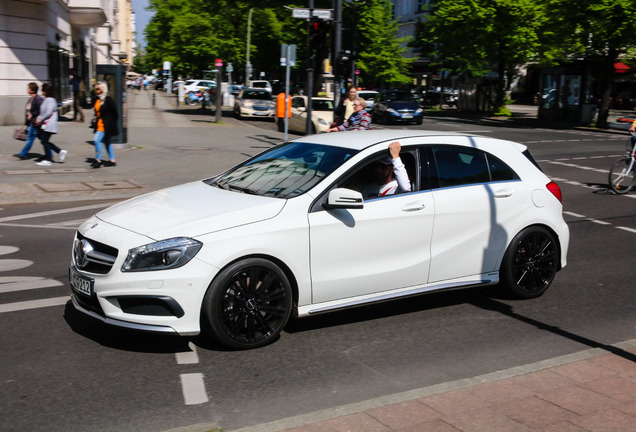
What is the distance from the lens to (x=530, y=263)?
6543mm

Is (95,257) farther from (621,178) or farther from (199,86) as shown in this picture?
(199,86)

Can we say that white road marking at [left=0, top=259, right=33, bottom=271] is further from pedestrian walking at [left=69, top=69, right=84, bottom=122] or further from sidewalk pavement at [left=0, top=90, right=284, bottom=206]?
pedestrian walking at [left=69, top=69, right=84, bottom=122]

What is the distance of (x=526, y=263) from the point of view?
6523 mm

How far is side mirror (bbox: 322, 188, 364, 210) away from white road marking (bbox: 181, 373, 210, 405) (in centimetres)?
155

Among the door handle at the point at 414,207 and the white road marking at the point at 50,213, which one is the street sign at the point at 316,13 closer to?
the white road marking at the point at 50,213

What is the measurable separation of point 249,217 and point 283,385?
1203 mm

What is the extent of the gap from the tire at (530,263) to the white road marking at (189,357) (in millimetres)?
2907

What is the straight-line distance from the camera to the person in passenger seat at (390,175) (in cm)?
574

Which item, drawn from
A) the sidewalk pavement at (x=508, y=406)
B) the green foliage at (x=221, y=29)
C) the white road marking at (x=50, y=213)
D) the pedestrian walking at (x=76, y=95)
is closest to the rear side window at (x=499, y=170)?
the sidewalk pavement at (x=508, y=406)

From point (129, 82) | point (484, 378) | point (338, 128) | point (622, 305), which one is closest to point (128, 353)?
point (484, 378)

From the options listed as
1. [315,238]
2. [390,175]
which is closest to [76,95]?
[390,175]

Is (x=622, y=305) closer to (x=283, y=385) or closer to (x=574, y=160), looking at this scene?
(x=283, y=385)

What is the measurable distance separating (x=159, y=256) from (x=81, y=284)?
703 mm

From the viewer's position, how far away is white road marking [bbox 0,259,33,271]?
740 cm
